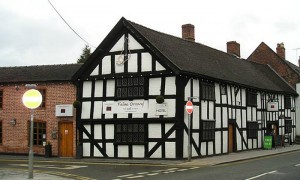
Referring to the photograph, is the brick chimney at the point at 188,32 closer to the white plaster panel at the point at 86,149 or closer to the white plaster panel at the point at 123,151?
the white plaster panel at the point at 123,151

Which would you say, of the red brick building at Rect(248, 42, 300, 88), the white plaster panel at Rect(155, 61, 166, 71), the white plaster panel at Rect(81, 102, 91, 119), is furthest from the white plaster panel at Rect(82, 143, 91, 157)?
the red brick building at Rect(248, 42, 300, 88)

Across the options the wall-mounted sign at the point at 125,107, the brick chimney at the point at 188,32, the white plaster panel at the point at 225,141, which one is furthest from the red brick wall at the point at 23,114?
the brick chimney at the point at 188,32

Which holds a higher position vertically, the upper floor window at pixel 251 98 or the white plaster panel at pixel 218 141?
the upper floor window at pixel 251 98

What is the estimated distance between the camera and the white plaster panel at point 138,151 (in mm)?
23578

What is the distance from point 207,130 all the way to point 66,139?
28.3 ft

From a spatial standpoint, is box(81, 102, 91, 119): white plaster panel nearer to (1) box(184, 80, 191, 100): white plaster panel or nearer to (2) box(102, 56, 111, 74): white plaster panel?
(2) box(102, 56, 111, 74): white plaster panel

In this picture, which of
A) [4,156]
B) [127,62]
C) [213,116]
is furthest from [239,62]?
[4,156]

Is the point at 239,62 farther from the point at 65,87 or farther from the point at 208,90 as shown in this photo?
the point at 65,87

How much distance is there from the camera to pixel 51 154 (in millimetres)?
26312

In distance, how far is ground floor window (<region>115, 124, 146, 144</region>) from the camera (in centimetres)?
2370

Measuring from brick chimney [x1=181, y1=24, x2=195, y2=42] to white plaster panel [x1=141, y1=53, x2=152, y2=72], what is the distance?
9.70m

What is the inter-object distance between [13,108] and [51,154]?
4.38m

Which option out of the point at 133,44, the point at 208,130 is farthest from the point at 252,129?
the point at 133,44

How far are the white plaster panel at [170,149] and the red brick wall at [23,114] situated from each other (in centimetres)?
636
